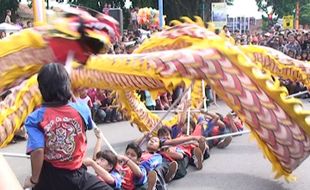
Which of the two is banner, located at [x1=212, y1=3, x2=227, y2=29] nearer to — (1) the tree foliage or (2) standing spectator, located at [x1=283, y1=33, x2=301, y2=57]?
(2) standing spectator, located at [x1=283, y1=33, x2=301, y2=57]

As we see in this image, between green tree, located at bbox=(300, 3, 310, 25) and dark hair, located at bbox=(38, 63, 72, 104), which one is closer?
dark hair, located at bbox=(38, 63, 72, 104)

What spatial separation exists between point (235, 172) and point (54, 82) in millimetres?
3153

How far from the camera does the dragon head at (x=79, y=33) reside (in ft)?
7.68

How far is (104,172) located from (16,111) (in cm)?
75

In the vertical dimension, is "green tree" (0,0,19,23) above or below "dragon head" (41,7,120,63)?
below

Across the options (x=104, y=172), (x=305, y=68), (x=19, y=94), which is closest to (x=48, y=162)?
(x=104, y=172)

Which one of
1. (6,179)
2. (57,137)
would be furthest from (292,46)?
(6,179)

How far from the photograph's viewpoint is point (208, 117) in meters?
6.61

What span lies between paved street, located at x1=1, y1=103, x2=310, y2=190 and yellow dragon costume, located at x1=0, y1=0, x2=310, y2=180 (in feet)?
1.48

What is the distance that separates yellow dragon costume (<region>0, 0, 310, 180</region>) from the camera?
7.98 feet

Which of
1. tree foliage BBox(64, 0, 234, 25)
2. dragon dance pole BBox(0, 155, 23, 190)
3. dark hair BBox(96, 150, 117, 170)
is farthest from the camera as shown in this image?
tree foliage BBox(64, 0, 234, 25)

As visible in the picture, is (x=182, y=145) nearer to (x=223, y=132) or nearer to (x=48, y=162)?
(x=223, y=132)

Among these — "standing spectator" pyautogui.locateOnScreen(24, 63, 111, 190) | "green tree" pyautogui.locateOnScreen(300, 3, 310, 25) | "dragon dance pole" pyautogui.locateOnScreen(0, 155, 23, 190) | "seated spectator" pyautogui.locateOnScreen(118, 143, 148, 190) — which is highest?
"dragon dance pole" pyautogui.locateOnScreen(0, 155, 23, 190)

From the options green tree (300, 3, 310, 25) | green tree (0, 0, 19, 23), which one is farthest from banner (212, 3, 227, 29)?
green tree (300, 3, 310, 25)
